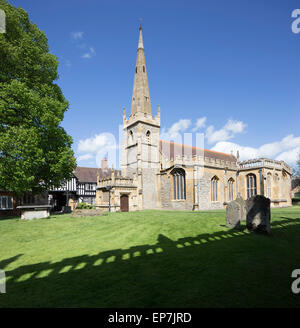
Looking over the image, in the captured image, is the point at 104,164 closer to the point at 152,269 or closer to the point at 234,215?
the point at 234,215

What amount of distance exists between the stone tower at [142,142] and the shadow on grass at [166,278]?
2116 cm

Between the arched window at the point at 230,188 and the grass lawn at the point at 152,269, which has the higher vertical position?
the arched window at the point at 230,188

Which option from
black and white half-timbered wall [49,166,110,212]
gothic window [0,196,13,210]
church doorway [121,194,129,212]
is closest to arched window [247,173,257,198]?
church doorway [121,194,129,212]

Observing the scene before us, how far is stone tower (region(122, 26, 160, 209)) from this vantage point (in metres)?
29.2

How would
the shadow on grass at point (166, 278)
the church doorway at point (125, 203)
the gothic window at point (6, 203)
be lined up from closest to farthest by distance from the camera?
1. the shadow on grass at point (166, 278)
2. the gothic window at point (6, 203)
3. the church doorway at point (125, 203)

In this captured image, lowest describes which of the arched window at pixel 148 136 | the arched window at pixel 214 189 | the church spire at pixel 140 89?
the arched window at pixel 214 189

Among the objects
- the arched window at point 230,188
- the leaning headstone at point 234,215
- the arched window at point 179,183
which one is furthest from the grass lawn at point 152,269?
the arched window at point 230,188

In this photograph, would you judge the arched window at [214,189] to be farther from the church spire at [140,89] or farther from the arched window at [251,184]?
the church spire at [140,89]

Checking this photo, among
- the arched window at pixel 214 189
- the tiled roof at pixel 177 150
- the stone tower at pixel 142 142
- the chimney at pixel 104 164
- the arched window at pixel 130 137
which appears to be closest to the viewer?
the arched window at pixel 214 189

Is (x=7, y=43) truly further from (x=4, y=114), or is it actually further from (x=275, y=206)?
(x=275, y=206)

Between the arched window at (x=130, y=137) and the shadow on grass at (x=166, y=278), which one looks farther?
the arched window at (x=130, y=137)

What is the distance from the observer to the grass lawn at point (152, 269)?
160 inches

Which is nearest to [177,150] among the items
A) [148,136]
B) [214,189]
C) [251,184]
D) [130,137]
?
[148,136]
